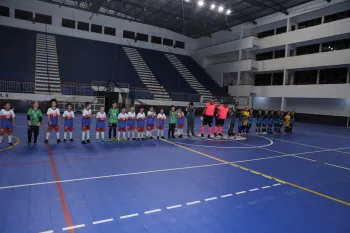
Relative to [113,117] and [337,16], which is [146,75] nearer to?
[113,117]

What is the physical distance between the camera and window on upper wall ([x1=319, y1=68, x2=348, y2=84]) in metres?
23.0

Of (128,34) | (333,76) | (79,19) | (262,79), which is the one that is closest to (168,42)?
(128,34)

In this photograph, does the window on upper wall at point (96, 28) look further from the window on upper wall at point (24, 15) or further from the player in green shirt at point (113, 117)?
the player in green shirt at point (113, 117)

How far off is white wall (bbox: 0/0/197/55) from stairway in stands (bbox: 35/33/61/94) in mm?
1833

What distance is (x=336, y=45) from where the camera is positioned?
23.3m

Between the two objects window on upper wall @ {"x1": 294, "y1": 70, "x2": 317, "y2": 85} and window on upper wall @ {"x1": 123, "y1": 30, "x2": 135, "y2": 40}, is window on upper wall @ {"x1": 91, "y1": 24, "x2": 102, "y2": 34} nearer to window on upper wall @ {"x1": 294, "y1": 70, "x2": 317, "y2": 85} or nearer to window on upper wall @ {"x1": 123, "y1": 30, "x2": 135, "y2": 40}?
window on upper wall @ {"x1": 123, "y1": 30, "x2": 135, "y2": 40}

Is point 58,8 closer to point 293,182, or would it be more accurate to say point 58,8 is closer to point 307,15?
point 307,15

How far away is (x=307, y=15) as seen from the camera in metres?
24.6

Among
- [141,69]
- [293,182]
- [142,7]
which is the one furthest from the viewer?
[141,69]

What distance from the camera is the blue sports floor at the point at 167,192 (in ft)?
11.5

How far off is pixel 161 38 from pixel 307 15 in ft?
62.8

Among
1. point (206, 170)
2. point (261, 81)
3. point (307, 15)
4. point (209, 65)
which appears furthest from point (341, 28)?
point (206, 170)

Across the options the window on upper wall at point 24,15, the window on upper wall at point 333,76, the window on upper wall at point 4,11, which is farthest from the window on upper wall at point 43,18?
the window on upper wall at point 333,76

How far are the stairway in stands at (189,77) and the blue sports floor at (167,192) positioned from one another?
820 inches
